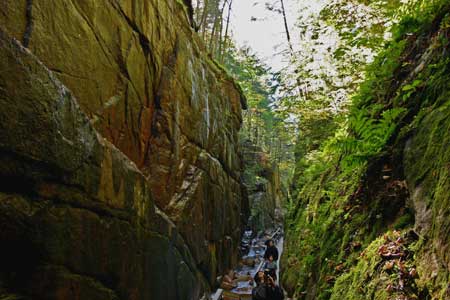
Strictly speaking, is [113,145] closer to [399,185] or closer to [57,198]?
[57,198]

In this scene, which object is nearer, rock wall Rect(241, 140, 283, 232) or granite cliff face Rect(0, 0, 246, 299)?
granite cliff face Rect(0, 0, 246, 299)

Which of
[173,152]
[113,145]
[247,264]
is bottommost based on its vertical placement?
[247,264]

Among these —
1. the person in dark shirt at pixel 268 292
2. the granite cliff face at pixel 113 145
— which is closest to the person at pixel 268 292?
the person in dark shirt at pixel 268 292

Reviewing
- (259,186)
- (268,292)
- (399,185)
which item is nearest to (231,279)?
(268,292)

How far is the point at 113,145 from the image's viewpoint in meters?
6.24

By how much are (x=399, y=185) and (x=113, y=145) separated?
5063 millimetres

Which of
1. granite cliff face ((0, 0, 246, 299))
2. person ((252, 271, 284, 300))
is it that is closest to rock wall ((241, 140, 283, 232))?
granite cliff face ((0, 0, 246, 299))

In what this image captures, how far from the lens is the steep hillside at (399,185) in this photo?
3055mm

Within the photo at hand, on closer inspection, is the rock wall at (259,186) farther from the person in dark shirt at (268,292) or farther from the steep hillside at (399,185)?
the steep hillside at (399,185)

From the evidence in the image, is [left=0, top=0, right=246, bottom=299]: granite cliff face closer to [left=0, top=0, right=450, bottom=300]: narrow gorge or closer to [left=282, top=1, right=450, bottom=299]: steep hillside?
[left=0, top=0, right=450, bottom=300]: narrow gorge

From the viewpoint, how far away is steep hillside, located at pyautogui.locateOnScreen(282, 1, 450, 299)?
3055mm

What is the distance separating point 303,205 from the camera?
536 inches

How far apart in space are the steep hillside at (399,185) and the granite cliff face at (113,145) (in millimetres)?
3774

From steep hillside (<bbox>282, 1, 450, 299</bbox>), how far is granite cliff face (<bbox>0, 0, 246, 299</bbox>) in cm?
377
